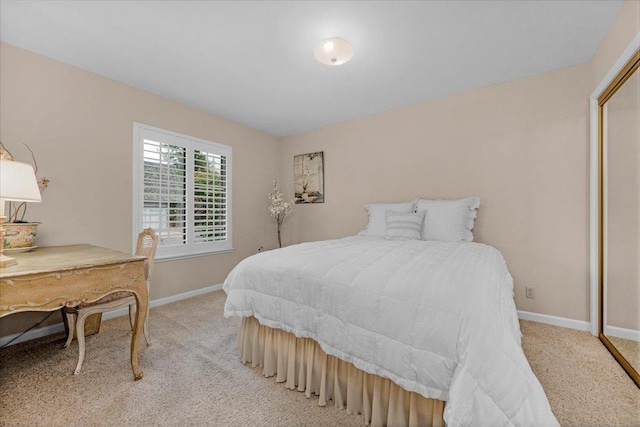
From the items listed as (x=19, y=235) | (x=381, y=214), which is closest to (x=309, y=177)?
(x=381, y=214)

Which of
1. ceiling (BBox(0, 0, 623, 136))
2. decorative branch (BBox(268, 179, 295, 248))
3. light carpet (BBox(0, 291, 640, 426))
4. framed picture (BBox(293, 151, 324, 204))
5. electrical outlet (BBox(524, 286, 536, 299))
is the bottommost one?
light carpet (BBox(0, 291, 640, 426))

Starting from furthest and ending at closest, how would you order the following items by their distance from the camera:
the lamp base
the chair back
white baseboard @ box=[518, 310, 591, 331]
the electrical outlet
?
the electrical outlet
white baseboard @ box=[518, 310, 591, 331]
the chair back
the lamp base

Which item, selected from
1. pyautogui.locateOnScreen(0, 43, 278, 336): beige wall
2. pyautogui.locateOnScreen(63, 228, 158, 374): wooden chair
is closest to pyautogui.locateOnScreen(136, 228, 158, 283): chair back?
pyautogui.locateOnScreen(63, 228, 158, 374): wooden chair

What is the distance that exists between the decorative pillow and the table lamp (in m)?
2.86

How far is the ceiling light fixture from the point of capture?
212 cm

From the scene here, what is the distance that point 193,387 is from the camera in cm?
168

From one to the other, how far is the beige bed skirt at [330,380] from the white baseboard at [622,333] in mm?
1801

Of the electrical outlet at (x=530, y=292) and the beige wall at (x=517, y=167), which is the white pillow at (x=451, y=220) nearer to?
the beige wall at (x=517, y=167)

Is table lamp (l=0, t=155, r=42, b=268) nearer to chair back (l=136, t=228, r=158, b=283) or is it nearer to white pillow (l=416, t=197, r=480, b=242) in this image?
chair back (l=136, t=228, r=158, b=283)

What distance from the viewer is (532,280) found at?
274cm

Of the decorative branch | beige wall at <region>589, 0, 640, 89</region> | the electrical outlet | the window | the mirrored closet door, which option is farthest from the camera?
the decorative branch

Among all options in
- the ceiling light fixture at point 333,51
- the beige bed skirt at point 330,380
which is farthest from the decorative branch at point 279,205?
the beige bed skirt at point 330,380

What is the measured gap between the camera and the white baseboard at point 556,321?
2.51 m

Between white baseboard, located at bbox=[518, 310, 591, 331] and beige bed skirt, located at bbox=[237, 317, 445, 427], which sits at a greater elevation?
beige bed skirt, located at bbox=[237, 317, 445, 427]
